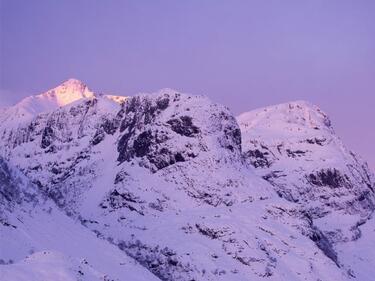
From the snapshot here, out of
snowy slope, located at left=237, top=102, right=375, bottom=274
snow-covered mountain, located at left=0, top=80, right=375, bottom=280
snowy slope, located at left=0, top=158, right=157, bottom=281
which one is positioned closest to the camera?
snowy slope, located at left=0, top=158, right=157, bottom=281

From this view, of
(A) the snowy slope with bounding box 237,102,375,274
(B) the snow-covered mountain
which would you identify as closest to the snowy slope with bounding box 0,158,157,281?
(B) the snow-covered mountain

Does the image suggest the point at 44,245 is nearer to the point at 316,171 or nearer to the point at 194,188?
the point at 194,188

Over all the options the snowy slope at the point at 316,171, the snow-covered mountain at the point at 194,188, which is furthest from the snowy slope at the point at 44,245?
the snowy slope at the point at 316,171

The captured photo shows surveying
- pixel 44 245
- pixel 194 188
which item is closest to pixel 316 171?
pixel 194 188

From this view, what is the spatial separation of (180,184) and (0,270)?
8929 centimetres

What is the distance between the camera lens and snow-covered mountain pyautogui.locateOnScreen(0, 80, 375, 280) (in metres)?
88.8

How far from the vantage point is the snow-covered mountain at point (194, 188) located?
88750 mm

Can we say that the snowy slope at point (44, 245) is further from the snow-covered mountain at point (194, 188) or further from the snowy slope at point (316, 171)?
the snowy slope at point (316, 171)

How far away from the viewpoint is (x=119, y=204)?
4309 inches

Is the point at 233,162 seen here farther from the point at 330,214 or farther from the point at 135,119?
the point at 330,214

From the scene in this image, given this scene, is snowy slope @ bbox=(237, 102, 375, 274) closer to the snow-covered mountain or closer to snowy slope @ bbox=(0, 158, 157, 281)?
the snow-covered mountain

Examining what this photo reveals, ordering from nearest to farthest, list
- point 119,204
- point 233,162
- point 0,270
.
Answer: point 0,270 < point 119,204 < point 233,162

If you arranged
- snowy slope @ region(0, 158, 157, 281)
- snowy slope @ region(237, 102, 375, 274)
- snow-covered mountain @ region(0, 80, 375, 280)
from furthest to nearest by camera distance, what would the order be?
snowy slope @ region(237, 102, 375, 274)
snow-covered mountain @ region(0, 80, 375, 280)
snowy slope @ region(0, 158, 157, 281)

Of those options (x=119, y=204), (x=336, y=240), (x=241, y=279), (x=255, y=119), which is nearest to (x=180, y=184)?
(x=119, y=204)
